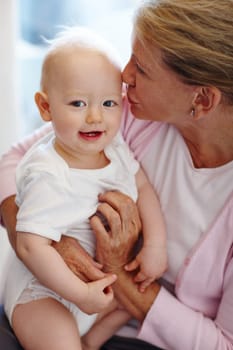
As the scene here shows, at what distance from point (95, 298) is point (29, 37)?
1709 millimetres

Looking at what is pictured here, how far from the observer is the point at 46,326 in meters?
1.19

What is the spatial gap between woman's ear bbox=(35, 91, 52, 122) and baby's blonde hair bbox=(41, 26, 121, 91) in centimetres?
2

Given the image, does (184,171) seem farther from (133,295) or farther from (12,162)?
(12,162)

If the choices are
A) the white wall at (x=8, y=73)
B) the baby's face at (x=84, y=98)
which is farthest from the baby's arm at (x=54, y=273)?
the white wall at (x=8, y=73)

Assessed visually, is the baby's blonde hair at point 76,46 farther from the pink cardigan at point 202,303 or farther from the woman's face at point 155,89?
the pink cardigan at point 202,303

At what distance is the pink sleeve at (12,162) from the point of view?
4.67ft

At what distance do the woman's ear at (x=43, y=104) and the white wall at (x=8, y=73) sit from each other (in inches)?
38.6

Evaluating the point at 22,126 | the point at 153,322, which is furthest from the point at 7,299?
the point at 22,126

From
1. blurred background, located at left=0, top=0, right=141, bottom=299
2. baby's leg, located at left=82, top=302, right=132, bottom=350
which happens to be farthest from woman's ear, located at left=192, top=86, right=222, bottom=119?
blurred background, located at left=0, top=0, right=141, bottom=299

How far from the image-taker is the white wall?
2066 millimetres

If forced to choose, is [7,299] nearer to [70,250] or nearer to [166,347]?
[70,250]

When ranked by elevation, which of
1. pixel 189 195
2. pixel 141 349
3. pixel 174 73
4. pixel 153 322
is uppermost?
pixel 174 73

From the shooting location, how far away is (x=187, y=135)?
130 centimetres

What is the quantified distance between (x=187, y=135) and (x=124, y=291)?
0.38 meters
